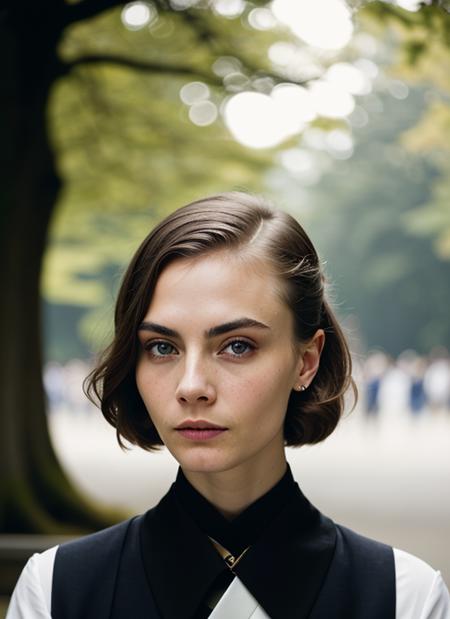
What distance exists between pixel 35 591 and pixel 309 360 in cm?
67

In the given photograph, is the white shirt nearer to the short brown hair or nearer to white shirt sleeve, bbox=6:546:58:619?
white shirt sleeve, bbox=6:546:58:619

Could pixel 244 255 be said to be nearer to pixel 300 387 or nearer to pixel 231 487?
pixel 300 387

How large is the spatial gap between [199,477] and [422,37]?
599cm

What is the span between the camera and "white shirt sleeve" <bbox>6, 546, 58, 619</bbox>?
1.96m

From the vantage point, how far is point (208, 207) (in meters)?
1.96

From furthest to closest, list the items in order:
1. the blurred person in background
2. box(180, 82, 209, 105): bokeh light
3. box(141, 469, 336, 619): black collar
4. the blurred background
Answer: the blurred person in background < box(180, 82, 209, 105): bokeh light < the blurred background < box(141, 469, 336, 619): black collar

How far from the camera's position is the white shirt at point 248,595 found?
1.89m

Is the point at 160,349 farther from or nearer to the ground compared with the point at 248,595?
farther from the ground

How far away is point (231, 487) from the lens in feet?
6.43

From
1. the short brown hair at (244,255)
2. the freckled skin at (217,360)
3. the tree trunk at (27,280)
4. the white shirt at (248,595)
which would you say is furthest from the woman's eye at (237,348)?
the tree trunk at (27,280)

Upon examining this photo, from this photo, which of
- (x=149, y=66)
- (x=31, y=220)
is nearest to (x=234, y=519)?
(x=31, y=220)

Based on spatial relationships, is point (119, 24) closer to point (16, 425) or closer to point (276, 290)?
point (16, 425)

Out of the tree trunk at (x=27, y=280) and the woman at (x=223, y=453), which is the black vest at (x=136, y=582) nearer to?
the woman at (x=223, y=453)

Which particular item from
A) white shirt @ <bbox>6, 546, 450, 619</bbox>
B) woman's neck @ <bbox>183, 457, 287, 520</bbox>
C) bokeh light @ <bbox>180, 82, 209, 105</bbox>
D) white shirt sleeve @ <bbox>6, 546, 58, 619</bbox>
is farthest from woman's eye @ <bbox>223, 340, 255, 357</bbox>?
bokeh light @ <bbox>180, 82, 209, 105</bbox>
